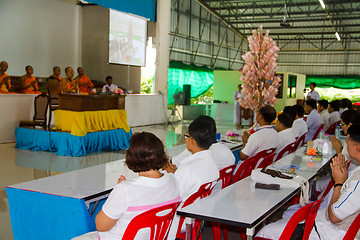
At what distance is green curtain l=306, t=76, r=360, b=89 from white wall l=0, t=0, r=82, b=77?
45.3 ft

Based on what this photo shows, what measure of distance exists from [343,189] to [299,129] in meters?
3.55

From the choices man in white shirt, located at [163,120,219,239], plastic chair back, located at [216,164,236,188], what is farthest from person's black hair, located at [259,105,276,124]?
man in white shirt, located at [163,120,219,239]

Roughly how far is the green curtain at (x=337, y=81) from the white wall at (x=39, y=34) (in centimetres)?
1382

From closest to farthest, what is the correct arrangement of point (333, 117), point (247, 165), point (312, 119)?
point (247, 165), point (312, 119), point (333, 117)

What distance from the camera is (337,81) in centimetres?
2236

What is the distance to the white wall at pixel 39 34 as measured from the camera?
1249cm

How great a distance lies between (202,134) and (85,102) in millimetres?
4893

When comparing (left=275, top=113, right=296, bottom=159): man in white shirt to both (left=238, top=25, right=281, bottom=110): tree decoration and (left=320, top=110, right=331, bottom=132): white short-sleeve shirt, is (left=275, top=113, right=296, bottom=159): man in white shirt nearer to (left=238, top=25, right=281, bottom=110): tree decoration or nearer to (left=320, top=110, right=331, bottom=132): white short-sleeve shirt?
(left=238, top=25, right=281, bottom=110): tree decoration

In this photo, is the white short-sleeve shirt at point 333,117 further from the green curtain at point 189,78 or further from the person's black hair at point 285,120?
the green curtain at point 189,78


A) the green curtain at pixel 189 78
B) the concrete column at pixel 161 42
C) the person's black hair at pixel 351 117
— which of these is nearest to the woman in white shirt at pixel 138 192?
the person's black hair at pixel 351 117

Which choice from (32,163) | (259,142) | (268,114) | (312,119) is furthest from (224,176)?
(32,163)

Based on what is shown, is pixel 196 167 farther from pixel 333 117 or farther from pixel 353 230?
pixel 333 117

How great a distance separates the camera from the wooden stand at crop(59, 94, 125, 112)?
23.5ft

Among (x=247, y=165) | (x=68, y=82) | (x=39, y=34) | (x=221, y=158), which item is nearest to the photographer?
(x=221, y=158)
